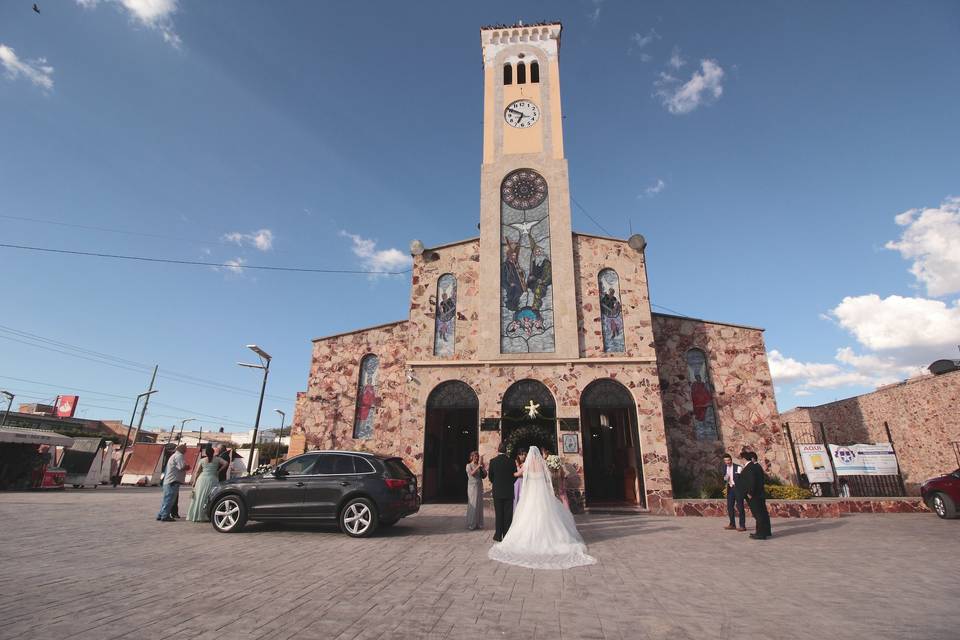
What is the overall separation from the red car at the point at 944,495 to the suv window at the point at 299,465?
59.0 ft

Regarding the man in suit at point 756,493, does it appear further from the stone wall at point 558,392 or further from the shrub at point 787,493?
the shrub at point 787,493

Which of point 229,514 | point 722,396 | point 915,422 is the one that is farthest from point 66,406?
point 915,422

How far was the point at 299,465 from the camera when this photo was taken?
10.1 metres

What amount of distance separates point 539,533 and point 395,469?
3.66m

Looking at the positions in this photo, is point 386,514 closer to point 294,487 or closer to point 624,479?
point 294,487

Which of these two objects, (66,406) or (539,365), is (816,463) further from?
(66,406)

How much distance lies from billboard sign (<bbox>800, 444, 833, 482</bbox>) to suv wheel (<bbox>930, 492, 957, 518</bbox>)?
3.11 meters

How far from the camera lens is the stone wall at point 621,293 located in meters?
17.1

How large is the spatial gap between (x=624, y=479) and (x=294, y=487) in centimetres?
1409

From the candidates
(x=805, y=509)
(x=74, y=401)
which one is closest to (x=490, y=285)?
(x=805, y=509)

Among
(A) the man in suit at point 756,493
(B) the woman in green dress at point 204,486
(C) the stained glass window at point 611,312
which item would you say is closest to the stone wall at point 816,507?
(A) the man in suit at point 756,493

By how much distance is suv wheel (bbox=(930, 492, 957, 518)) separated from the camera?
499 inches

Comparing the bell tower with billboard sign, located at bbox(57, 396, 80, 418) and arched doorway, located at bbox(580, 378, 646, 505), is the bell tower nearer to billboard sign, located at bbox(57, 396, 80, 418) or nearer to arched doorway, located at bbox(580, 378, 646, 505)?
arched doorway, located at bbox(580, 378, 646, 505)

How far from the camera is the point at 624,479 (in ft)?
61.3
